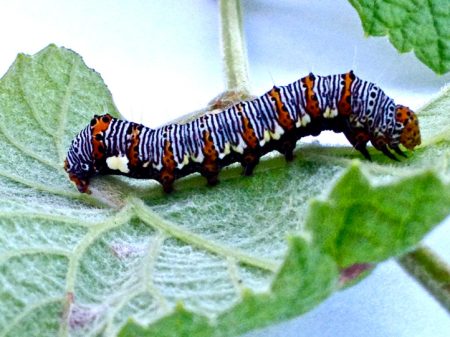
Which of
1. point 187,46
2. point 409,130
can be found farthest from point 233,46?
point 409,130

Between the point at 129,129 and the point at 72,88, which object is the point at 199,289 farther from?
the point at 72,88

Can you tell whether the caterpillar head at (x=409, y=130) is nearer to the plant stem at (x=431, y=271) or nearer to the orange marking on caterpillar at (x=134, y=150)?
the plant stem at (x=431, y=271)

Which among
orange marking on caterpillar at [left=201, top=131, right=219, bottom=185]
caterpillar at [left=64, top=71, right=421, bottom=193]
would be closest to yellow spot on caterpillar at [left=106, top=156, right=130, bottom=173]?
caterpillar at [left=64, top=71, right=421, bottom=193]

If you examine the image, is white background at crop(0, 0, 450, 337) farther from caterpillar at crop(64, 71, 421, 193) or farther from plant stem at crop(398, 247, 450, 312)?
plant stem at crop(398, 247, 450, 312)

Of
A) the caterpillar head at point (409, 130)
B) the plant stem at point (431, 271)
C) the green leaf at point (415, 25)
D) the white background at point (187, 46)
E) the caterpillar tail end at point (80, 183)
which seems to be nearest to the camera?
the plant stem at point (431, 271)

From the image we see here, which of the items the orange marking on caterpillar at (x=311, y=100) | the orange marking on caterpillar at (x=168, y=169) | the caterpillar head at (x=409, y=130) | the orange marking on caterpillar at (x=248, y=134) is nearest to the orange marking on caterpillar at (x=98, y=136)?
the orange marking on caterpillar at (x=168, y=169)
